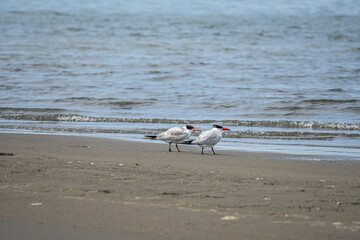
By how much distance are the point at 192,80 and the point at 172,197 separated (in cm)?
1652

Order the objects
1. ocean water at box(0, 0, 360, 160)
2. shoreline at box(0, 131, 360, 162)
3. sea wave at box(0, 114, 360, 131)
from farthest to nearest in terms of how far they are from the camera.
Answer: sea wave at box(0, 114, 360, 131), ocean water at box(0, 0, 360, 160), shoreline at box(0, 131, 360, 162)

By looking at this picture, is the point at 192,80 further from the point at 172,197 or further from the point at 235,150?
the point at 172,197

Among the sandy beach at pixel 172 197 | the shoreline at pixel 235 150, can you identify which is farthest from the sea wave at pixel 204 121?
the sandy beach at pixel 172 197

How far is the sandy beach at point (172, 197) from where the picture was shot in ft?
16.0

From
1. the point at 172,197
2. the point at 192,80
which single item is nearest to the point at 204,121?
the point at 192,80

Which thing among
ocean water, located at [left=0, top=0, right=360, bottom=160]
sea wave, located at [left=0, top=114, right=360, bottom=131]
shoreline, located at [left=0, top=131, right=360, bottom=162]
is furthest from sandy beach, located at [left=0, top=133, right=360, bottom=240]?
sea wave, located at [left=0, top=114, right=360, bottom=131]

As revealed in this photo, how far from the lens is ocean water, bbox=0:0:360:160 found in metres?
13.4

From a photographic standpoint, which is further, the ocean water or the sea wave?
the sea wave

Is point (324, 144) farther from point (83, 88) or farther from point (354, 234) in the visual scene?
point (83, 88)

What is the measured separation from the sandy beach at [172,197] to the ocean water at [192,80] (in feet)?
7.79

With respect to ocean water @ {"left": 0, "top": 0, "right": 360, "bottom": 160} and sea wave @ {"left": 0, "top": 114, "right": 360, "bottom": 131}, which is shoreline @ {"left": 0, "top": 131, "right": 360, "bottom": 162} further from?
sea wave @ {"left": 0, "top": 114, "right": 360, "bottom": 131}

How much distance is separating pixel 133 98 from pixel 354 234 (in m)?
A: 13.8

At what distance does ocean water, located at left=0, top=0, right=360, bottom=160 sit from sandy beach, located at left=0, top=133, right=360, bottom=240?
7.79 ft

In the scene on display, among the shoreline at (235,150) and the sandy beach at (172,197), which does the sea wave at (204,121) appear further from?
the sandy beach at (172,197)
